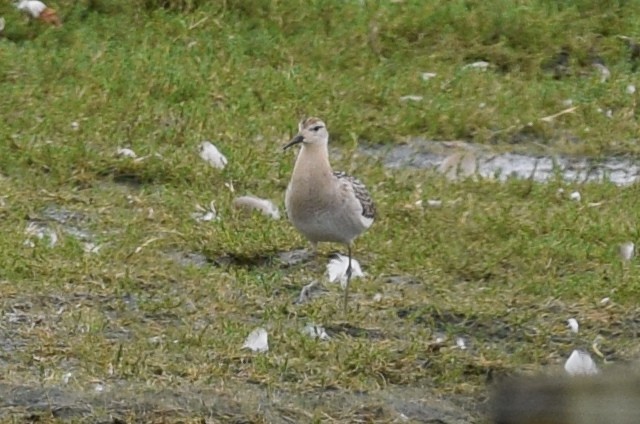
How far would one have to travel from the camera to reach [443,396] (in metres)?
4.91

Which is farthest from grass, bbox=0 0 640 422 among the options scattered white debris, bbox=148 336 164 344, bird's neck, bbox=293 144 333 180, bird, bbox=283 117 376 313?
bird's neck, bbox=293 144 333 180

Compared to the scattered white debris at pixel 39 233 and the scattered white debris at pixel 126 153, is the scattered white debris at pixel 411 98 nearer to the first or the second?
the scattered white debris at pixel 126 153

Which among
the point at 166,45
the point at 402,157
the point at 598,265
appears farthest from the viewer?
the point at 166,45

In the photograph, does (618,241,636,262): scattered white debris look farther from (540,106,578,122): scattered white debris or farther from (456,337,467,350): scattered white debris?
(540,106,578,122): scattered white debris

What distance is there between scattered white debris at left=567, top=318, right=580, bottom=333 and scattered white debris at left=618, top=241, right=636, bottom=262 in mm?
776

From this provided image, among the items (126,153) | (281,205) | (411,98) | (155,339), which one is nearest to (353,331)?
(155,339)

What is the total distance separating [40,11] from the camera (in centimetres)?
860

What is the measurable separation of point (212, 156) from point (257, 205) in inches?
25.8

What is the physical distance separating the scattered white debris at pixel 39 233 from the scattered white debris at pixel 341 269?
115 cm

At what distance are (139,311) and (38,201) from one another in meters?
1.31

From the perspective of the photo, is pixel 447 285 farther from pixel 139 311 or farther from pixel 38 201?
pixel 38 201

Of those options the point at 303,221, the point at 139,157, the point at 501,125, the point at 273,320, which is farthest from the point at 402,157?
the point at 273,320

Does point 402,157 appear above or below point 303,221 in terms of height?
below

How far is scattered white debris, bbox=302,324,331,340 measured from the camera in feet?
17.2
